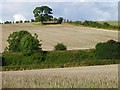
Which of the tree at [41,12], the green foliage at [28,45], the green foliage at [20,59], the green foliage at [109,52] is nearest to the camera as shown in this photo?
the green foliage at [20,59]

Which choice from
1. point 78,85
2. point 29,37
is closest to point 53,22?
point 29,37

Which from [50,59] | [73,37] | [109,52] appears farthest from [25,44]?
[73,37]

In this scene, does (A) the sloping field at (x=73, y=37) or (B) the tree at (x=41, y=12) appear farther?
(B) the tree at (x=41, y=12)

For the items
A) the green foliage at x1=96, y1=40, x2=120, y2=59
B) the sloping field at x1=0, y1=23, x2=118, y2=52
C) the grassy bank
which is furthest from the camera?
the sloping field at x1=0, y1=23, x2=118, y2=52

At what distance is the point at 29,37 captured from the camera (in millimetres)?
27172

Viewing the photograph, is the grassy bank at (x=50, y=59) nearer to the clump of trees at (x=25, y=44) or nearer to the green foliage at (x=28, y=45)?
the clump of trees at (x=25, y=44)

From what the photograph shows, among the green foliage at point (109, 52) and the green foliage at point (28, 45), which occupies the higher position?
the green foliage at point (28, 45)

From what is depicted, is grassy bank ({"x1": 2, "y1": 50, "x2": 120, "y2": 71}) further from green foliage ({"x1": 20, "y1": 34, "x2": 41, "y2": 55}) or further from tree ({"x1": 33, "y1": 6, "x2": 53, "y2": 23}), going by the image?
tree ({"x1": 33, "y1": 6, "x2": 53, "y2": 23})

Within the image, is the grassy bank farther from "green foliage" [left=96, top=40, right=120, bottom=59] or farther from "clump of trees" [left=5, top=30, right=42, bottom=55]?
"clump of trees" [left=5, top=30, right=42, bottom=55]

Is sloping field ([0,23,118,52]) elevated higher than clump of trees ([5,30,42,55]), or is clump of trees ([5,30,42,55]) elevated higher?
clump of trees ([5,30,42,55])

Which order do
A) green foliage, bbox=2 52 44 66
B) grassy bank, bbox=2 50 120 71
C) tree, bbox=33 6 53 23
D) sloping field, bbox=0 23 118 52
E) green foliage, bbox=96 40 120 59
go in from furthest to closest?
tree, bbox=33 6 53 23 → sloping field, bbox=0 23 118 52 → green foliage, bbox=96 40 120 59 → green foliage, bbox=2 52 44 66 → grassy bank, bbox=2 50 120 71

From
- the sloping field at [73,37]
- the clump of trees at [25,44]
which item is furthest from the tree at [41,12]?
the clump of trees at [25,44]

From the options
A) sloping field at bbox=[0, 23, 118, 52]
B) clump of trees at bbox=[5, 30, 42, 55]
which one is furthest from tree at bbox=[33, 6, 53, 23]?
clump of trees at bbox=[5, 30, 42, 55]

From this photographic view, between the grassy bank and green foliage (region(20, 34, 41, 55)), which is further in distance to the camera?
green foliage (region(20, 34, 41, 55))
